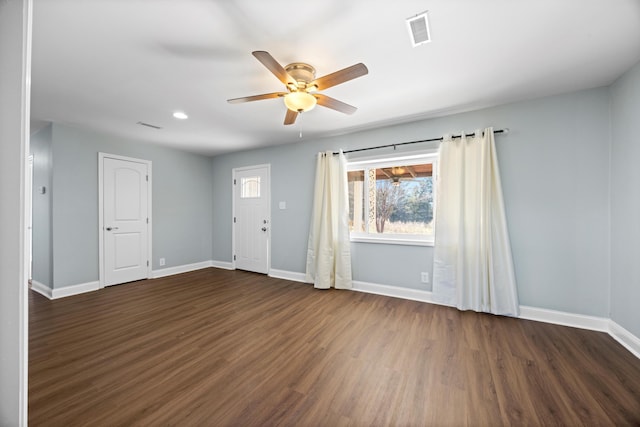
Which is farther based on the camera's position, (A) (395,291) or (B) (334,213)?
(B) (334,213)

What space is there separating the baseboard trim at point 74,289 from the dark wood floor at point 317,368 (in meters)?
0.37

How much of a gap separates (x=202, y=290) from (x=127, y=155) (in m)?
2.62

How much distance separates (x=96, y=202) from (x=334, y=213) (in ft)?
12.0

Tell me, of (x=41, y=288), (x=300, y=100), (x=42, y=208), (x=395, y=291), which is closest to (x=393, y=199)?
(x=395, y=291)

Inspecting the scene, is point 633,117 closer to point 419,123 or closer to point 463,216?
point 463,216

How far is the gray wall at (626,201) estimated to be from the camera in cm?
208

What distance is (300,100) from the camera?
199cm

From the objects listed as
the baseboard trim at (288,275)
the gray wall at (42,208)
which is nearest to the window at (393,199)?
the baseboard trim at (288,275)

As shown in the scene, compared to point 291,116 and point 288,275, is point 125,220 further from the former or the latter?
point 291,116

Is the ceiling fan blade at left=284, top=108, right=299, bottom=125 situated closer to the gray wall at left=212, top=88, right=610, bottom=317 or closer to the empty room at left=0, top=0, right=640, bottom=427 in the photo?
the empty room at left=0, top=0, right=640, bottom=427

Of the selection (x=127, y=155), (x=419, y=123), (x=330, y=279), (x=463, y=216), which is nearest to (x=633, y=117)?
(x=463, y=216)

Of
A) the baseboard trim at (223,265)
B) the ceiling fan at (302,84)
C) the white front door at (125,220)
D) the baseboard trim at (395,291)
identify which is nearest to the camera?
the ceiling fan at (302,84)

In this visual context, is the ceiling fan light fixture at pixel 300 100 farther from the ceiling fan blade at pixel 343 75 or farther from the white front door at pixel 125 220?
the white front door at pixel 125 220

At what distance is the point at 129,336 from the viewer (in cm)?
235
